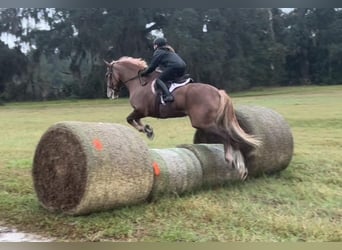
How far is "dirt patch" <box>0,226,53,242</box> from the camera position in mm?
3607

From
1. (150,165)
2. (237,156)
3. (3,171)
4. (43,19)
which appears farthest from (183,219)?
(43,19)

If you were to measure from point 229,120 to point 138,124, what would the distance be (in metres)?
0.76

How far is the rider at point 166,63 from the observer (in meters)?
4.40

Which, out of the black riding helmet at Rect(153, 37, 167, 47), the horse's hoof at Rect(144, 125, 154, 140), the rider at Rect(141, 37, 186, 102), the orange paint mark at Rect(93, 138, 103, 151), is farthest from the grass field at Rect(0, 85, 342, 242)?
the black riding helmet at Rect(153, 37, 167, 47)

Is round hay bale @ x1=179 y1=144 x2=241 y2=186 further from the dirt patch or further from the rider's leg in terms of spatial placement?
the dirt patch

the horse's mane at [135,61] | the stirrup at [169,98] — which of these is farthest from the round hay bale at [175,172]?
the horse's mane at [135,61]

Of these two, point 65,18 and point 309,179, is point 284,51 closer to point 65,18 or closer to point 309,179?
point 309,179

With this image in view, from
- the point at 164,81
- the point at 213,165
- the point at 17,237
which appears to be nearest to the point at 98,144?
the point at 17,237

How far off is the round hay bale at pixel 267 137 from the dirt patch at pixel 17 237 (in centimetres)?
182

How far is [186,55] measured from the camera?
4.50m

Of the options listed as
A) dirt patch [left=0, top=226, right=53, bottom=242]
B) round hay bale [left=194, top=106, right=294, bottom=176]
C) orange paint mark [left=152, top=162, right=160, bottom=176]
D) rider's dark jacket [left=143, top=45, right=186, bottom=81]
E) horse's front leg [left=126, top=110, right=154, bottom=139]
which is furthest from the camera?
round hay bale [left=194, top=106, right=294, bottom=176]

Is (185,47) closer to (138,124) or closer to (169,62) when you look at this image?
(169,62)

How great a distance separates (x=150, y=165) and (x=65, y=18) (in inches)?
56.8

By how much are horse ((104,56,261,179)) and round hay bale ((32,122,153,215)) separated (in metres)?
0.62
